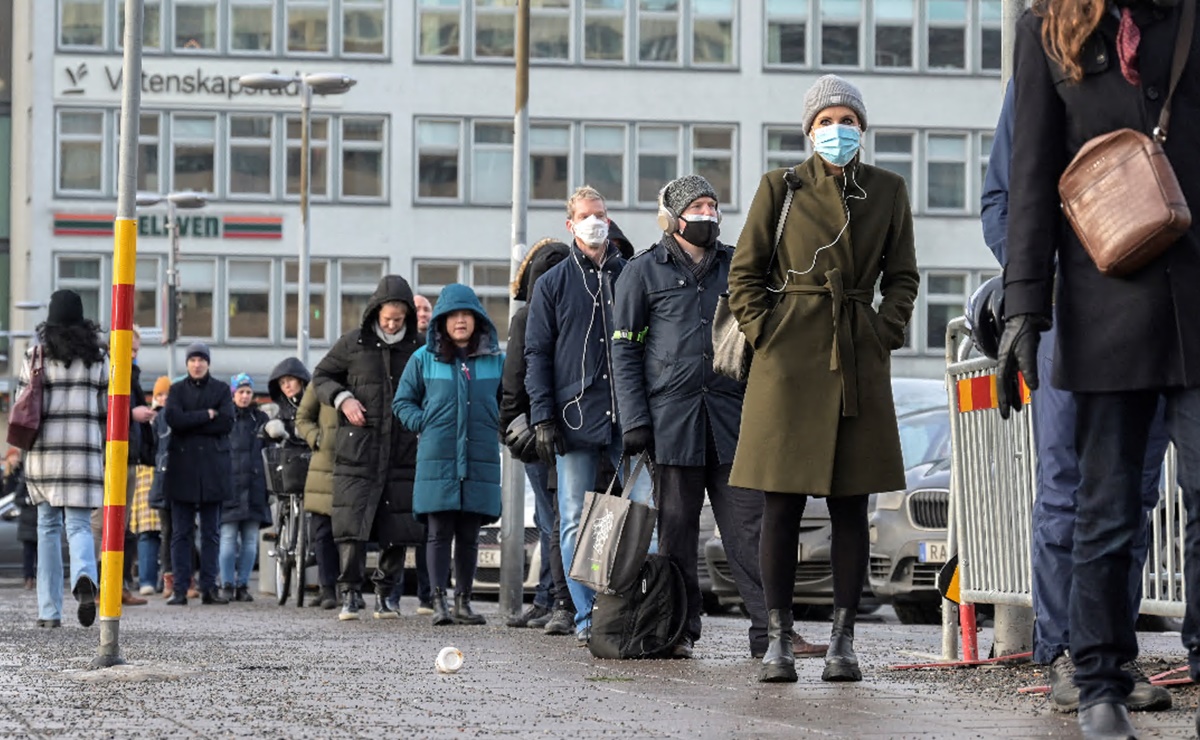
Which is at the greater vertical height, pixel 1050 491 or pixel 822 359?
pixel 822 359

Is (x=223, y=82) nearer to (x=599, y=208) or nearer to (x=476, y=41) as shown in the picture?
(x=476, y=41)

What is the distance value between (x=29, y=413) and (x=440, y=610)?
267 cm

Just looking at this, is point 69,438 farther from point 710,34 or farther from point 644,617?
point 710,34

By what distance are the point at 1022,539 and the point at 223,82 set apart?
1929 inches

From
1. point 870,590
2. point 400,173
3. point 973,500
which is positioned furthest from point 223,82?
point 973,500

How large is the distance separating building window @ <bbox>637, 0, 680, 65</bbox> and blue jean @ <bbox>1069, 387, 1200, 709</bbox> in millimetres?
51471

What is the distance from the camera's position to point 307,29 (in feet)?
186

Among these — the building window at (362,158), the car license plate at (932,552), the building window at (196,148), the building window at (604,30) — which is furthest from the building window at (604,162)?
the car license plate at (932,552)

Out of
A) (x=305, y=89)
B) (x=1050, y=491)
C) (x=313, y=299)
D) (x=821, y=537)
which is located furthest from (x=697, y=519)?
(x=313, y=299)

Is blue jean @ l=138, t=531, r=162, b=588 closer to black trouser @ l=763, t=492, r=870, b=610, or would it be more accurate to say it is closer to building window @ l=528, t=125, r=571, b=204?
black trouser @ l=763, t=492, r=870, b=610

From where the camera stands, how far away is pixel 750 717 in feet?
23.3

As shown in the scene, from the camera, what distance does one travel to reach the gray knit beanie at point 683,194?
425 inches

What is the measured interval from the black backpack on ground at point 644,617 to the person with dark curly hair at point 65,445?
484 cm

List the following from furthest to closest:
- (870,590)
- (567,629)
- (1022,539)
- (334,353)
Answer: (870,590) < (334,353) < (567,629) < (1022,539)
